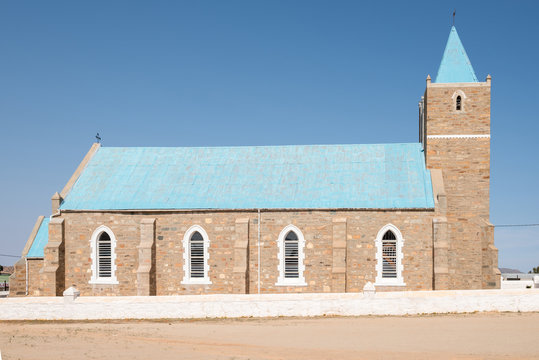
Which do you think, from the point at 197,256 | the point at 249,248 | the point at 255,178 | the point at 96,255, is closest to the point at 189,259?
the point at 197,256

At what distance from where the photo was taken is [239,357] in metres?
18.0

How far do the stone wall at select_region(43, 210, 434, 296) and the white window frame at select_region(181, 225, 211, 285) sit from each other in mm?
201

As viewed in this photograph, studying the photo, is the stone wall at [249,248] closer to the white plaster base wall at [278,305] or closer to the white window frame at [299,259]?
the white window frame at [299,259]

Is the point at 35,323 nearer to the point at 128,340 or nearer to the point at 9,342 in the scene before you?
the point at 9,342

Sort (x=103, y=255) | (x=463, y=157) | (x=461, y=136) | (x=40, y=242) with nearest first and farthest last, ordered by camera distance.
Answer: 1. (x=103, y=255)
2. (x=463, y=157)
3. (x=461, y=136)
4. (x=40, y=242)

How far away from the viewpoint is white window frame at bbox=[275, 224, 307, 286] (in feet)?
104

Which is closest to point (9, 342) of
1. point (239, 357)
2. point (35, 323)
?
point (35, 323)

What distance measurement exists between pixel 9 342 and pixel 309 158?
20.0 meters

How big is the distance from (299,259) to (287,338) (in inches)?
432

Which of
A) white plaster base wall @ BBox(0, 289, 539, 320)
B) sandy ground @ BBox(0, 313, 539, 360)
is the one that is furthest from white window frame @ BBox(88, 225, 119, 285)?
sandy ground @ BBox(0, 313, 539, 360)

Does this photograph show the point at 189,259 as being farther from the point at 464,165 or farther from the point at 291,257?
the point at 464,165

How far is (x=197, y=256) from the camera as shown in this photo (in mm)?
32500

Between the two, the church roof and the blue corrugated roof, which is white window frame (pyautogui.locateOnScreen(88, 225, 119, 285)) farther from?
→ the blue corrugated roof

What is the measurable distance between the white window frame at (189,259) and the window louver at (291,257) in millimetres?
4398
